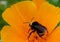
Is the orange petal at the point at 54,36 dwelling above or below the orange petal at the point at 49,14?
below

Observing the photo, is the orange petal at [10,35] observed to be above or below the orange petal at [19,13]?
below
